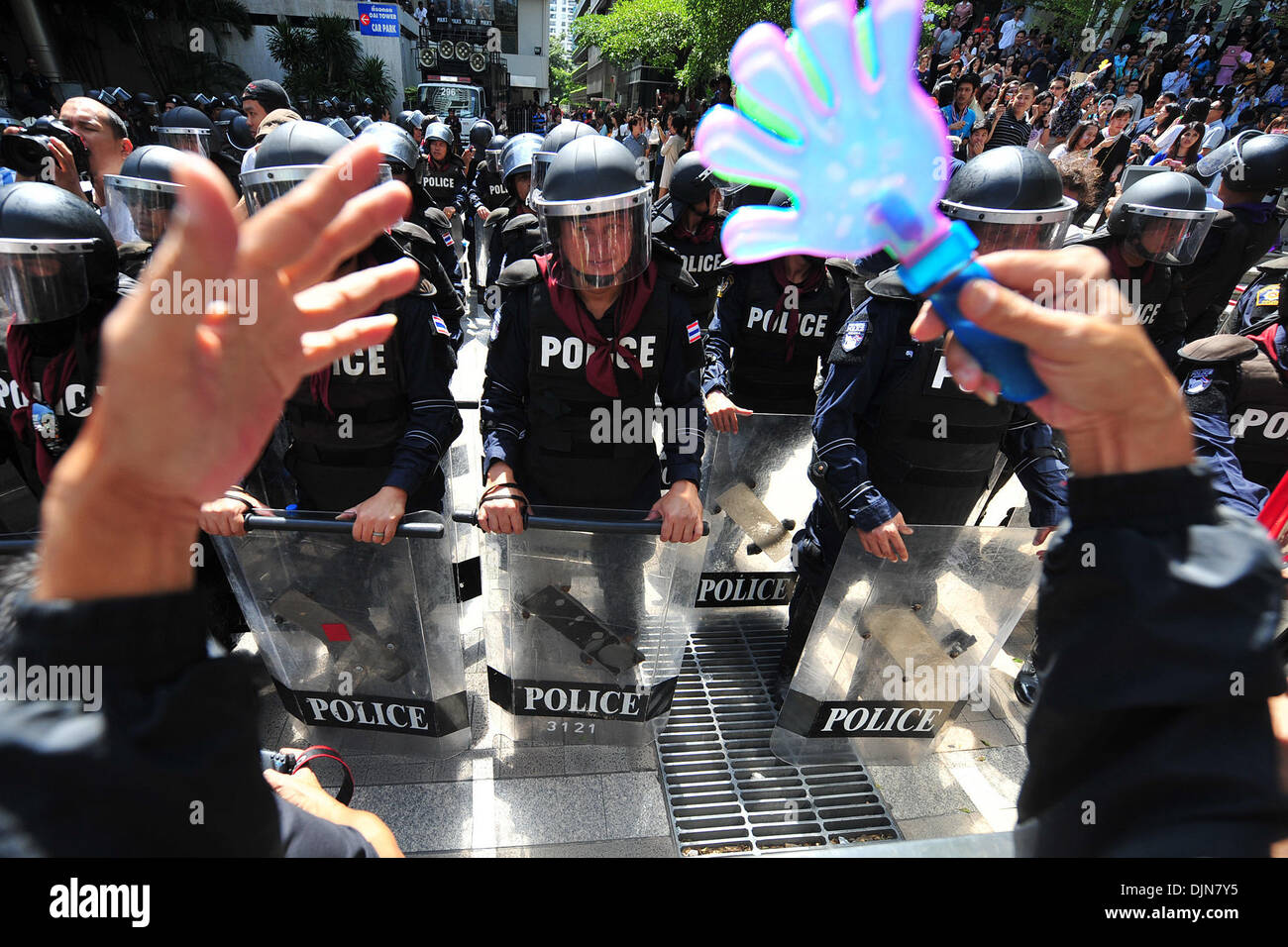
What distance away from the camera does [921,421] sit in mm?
2480

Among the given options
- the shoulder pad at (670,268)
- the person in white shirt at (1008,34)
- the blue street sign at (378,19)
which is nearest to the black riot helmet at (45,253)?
the shoulder pad at (670,268)

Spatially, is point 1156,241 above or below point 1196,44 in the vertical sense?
below

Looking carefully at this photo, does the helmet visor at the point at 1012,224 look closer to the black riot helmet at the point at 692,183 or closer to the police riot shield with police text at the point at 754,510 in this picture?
the police riot shield with police text at the point at 754,510

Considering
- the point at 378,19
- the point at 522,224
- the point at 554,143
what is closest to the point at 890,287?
the point at 522,224

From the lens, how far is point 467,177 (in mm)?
10453

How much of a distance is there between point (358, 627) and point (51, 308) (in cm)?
166

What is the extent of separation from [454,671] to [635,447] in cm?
118

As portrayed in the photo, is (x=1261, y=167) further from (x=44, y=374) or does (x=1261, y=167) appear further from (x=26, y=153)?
(x=26, y=153)

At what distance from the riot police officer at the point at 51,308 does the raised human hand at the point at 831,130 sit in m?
2.66

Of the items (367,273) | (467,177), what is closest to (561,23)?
(467,177)

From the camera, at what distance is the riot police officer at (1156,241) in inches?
141

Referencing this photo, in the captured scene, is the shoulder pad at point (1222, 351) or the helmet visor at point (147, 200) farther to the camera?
the helmet visor at point (147, 200)

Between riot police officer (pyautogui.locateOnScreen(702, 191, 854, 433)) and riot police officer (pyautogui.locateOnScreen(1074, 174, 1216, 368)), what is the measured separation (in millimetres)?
1669
